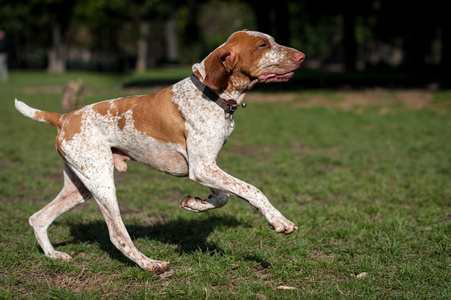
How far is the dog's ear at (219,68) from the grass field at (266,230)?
4.78ft

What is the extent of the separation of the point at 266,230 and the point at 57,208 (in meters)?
2.00

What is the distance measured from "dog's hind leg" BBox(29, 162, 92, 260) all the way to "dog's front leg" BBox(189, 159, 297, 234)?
1.15 metres

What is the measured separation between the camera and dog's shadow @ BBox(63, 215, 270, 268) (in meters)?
4.54

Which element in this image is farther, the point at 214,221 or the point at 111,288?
the point at 214,221

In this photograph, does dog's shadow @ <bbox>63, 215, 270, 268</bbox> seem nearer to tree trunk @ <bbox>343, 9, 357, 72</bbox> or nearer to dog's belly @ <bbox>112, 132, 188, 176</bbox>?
dog's belly @ <bbox>112, 132, 188, 176</bbox>

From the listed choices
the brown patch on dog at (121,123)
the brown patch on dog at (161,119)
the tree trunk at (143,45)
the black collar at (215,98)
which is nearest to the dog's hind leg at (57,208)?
the brown patch on dog at (121,123)

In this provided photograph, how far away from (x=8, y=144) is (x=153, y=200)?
18.2ft

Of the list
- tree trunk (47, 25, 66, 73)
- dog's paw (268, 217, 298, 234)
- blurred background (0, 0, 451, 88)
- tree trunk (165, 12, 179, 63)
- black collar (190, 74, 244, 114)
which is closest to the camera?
dog's paw (268, 217, 298, 234)

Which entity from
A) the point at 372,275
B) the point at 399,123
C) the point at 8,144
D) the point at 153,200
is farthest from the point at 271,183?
the point at 399,123

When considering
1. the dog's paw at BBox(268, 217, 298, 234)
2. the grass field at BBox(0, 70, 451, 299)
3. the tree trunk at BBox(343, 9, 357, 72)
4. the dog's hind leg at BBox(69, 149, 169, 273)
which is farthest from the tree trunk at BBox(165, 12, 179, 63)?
the dog's paw at BBox(268, 217, 298, 234)

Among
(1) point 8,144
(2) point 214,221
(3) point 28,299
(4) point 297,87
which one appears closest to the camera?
(3) point 28,299

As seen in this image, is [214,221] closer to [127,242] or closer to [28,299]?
[127,242]

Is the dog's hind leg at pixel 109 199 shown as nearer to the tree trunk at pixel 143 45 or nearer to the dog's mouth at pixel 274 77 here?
the dog's mouth at pixel 274 77

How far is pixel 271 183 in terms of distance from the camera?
723 centimetres
